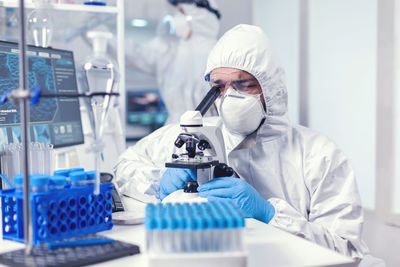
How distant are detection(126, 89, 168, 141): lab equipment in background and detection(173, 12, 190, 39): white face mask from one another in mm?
1049

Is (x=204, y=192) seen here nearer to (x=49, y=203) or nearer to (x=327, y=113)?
(x=49, y=203)

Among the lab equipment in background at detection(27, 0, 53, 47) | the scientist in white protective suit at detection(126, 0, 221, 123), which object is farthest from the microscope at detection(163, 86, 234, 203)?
the scientist in white protective suit at detection(126, 0, 221, 123)

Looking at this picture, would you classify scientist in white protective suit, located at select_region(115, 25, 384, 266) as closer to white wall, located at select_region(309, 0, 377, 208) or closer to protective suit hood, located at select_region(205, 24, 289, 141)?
protective suit hood, located at select_region(205, 24, 289, 141)

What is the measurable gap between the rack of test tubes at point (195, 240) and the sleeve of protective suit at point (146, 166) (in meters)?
0.75

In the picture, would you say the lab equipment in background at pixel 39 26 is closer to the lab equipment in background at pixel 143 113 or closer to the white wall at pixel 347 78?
the white wall at pixel 347 78

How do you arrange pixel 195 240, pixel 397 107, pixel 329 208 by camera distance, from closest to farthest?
pixel 195 240 < pixel 329 208 < pixel 397 107

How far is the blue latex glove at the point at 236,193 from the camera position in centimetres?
117

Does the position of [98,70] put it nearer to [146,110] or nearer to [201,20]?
[201,20]

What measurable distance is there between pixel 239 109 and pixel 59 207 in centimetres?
72

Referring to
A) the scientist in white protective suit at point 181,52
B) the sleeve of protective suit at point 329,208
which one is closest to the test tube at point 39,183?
the sleeve of protective suit at point 329,208

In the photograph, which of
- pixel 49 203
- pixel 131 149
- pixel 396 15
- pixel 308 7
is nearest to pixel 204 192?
pixel 49 203

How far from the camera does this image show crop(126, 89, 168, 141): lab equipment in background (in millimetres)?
4680

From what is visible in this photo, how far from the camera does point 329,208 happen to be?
55.4 inches

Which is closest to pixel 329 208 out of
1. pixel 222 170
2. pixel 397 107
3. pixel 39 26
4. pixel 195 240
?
pixel 222 170
